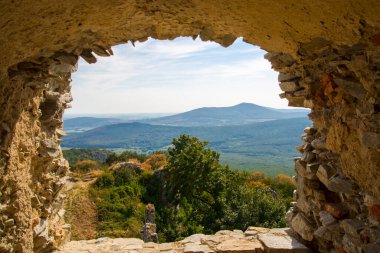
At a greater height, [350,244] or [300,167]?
[300,167]

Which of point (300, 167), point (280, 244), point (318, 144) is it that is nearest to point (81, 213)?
point (280, 244)

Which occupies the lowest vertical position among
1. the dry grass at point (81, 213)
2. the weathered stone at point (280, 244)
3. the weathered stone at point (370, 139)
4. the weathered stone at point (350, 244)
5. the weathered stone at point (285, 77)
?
the dry grass at point (81, 213)

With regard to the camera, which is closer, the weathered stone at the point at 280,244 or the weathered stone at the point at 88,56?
the weathered stone at the point at 88,56

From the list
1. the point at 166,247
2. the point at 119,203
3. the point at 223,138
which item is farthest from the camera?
the point at 223,138

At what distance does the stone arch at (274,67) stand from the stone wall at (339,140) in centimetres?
1

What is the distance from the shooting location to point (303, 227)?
162 inches

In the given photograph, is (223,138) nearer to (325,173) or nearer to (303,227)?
(303,227)

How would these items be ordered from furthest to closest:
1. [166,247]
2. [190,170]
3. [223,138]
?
[223,138] < [190,170] < [166,247]

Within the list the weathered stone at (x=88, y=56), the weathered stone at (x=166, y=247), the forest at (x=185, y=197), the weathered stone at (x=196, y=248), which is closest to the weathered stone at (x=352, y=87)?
the weathered stone at (x=88, y=56)

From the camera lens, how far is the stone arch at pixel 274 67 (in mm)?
2021

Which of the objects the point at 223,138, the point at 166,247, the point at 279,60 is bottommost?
the point at 223,138

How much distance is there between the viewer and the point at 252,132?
11969 cm

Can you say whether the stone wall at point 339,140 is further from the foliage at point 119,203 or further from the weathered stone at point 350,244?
the foliage at point 119,203

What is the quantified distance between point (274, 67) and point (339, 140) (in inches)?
48.6
